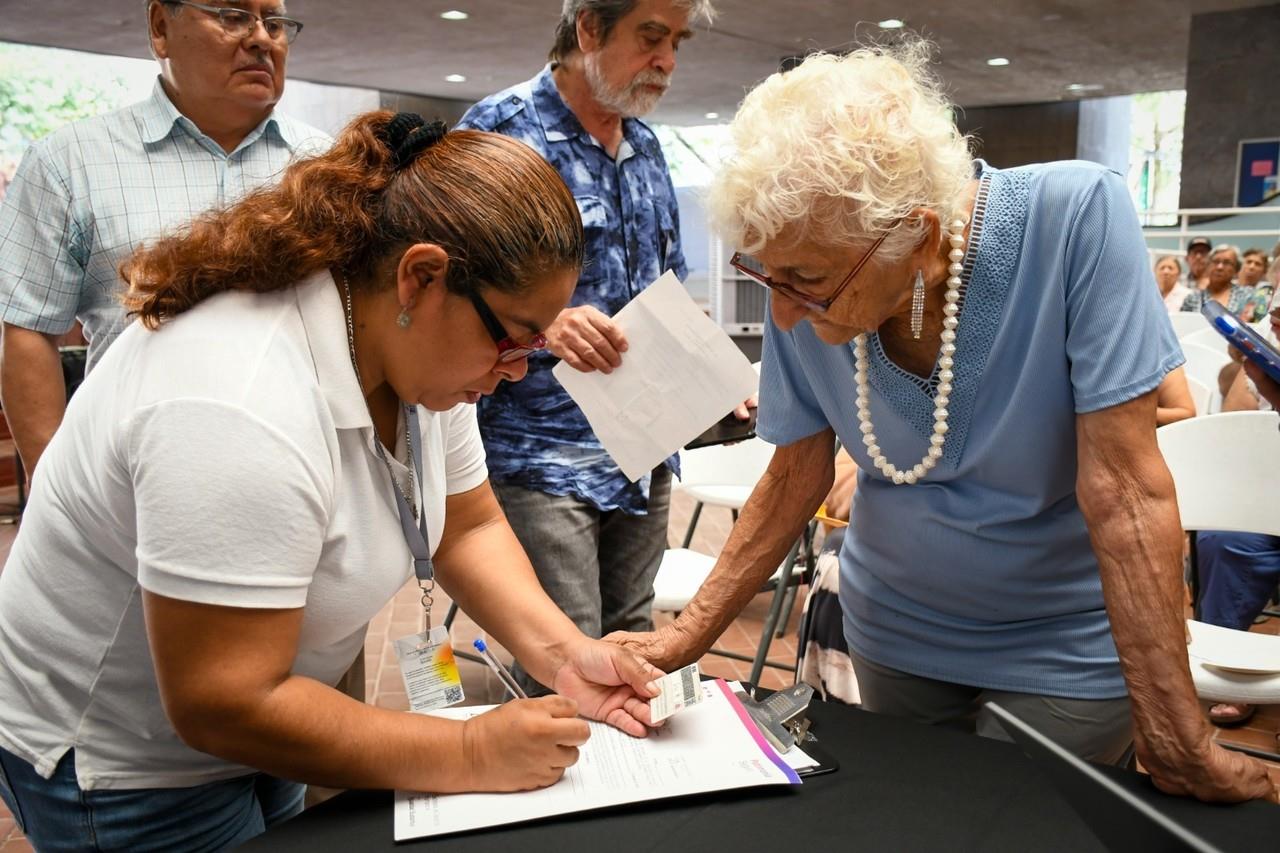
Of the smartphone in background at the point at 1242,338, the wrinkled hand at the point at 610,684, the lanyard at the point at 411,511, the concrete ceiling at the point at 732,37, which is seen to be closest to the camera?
the lanyard at the point at 411,511

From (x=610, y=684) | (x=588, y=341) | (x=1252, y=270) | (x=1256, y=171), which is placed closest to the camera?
(x=610, y=684)

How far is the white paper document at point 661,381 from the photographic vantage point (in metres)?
1.63

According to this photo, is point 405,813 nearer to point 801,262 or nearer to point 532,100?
point 801,262

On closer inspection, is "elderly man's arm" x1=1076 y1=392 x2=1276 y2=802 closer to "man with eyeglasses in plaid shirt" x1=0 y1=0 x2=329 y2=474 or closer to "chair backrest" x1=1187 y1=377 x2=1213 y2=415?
"man with eyeglasses in plaid shirt" x1=0 y1=0 x2=329 y2=474

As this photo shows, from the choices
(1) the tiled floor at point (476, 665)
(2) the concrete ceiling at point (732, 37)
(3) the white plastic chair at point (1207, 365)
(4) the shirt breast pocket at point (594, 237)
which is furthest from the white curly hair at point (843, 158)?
(2) the concrete ceiling at point (732, 37)

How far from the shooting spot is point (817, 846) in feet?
3.61

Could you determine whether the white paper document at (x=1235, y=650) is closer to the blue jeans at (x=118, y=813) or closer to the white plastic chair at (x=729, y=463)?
the white plastic chair at (x=729, y=463)

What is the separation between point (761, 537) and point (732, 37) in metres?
13.0

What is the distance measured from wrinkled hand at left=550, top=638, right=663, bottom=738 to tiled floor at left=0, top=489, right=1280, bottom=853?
227 cm

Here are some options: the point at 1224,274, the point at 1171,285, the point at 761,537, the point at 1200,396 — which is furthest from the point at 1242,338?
the point at 1171,285

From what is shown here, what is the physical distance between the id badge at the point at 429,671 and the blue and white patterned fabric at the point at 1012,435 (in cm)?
66

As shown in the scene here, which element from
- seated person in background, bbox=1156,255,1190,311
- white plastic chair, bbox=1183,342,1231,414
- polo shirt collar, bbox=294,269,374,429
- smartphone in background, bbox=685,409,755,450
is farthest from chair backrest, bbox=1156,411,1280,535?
seated person in background, bbox=1156,255,1190,311

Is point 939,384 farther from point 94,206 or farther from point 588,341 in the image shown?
point 94,206

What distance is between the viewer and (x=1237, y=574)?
3.63m
